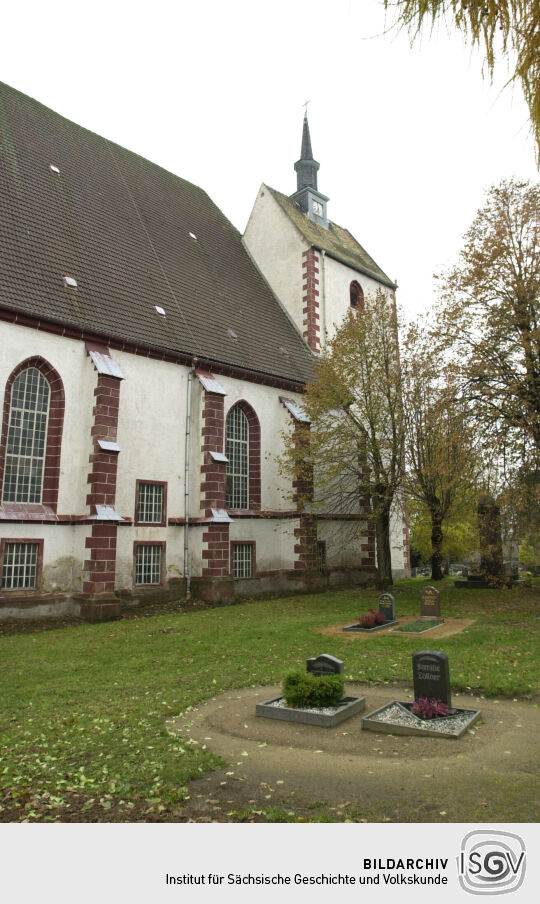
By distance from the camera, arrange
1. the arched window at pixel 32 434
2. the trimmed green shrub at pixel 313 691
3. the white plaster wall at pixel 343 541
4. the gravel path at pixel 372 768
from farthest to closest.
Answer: the white plaster wall at pixel 343 541, the arched window at pixel 32 434, the trimmed green shrub at pixel 313 691, the gravel path at pixel 372 768

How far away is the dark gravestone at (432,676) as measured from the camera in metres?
7.38

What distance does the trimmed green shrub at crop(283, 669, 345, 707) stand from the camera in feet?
24.8

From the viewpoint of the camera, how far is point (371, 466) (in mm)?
21875

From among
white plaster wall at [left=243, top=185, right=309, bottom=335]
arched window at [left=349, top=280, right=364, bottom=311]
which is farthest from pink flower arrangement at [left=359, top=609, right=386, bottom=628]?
arched window at [left=349, top=280, right=364, bottom=311]

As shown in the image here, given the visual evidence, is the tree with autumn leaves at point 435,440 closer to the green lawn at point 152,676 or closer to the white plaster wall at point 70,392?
the green lawn at point 152,676

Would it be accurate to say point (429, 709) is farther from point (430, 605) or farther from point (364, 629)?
point (430, 605)

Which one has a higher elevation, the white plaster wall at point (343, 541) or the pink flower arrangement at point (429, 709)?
the white plaster wall at point (343, 541)

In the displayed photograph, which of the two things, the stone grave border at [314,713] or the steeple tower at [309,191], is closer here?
the stone grave border at [314,713]

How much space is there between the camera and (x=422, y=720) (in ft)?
23.0

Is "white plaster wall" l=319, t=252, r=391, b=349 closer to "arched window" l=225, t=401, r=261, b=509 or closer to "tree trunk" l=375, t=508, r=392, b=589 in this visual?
"arched window" l=225, t=401, r=261, b=509

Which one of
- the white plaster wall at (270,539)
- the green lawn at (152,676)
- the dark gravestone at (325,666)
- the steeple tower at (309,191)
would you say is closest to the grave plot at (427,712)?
the dark gravestone at (325,666)

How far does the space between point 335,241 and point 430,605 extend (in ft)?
74.1

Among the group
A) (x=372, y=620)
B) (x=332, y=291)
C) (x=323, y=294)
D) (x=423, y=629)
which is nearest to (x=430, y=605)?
(x=423, y=629)

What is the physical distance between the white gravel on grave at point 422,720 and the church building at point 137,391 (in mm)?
10353
